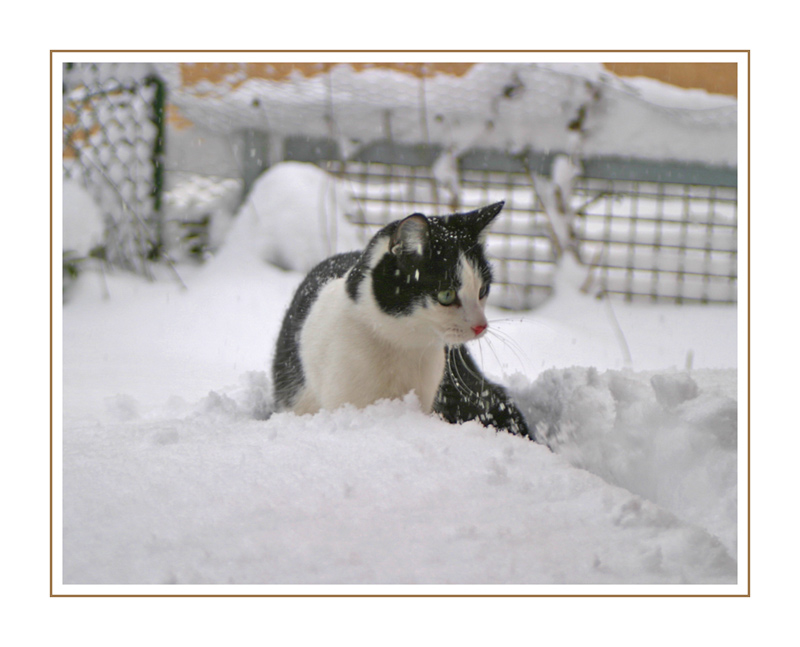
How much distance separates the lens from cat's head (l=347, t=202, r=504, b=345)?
1.07 metres

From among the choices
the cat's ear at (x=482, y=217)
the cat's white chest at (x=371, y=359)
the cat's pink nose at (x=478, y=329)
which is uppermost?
the cat's ear at (x=482, y=217)

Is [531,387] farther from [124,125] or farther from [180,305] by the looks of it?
[124,125]

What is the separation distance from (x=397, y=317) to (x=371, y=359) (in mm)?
105

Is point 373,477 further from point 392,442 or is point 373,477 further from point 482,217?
point 482,217

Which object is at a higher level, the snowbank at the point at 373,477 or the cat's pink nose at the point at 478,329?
the cat's pink nose at the point at 478,329

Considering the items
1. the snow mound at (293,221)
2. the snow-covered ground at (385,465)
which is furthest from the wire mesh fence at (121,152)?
the snow mound at (293,221)

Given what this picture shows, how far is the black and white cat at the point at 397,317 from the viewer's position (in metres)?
1.08

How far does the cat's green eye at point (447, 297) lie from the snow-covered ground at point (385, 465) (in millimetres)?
215

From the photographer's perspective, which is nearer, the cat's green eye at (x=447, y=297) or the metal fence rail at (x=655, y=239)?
the cat's green eye at (x=447, y=297)

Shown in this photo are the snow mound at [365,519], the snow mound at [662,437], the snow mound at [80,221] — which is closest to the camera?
the snow mound at [365,519]

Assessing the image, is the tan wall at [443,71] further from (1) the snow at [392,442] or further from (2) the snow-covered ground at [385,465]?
(2) the snow-covered ground at [385,465]

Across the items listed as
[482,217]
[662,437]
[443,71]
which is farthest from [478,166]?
[662,437]

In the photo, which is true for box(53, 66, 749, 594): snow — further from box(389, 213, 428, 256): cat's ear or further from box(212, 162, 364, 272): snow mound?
box(389, 213, 428, 256): cat's ear
